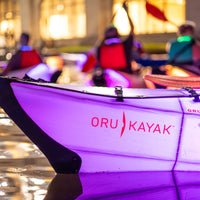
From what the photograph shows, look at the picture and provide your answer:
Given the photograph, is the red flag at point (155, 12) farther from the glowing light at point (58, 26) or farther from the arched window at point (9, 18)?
the arched window at point (9, 18)

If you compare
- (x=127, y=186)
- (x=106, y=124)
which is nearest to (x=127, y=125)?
(x=106, y=124)

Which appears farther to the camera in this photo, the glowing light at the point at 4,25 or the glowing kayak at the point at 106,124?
the glowing light at the point at 4,25

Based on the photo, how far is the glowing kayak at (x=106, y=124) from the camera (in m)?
3.86

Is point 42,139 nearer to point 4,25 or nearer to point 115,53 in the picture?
point 115,53

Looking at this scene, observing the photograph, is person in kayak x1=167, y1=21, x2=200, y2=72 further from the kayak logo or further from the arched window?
the arched window

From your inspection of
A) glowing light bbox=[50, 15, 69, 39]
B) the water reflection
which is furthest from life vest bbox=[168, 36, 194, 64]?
glowing light bbox=[50, 15, 69, 39]

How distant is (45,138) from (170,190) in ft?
3.70

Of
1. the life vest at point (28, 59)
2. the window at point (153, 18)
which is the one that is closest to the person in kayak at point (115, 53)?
the life vest at point (28, 59)

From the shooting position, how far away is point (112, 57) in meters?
7.01

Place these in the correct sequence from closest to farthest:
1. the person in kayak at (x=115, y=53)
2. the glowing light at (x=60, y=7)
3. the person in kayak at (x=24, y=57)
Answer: the person in kayak at (x=115, y=53), the person in kayak at (x=24, y=57), the glowing light at (x=60, y=7)

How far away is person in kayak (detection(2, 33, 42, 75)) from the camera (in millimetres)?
7148

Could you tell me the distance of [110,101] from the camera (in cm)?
387

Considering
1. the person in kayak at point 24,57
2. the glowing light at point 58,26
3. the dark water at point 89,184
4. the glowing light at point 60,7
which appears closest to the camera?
the dark water at point 89,184

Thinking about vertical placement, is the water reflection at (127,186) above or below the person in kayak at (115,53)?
below
